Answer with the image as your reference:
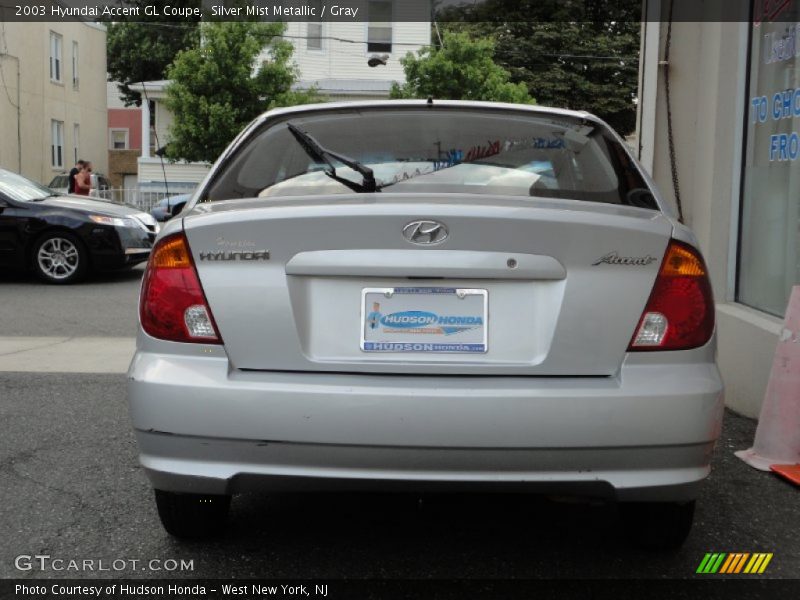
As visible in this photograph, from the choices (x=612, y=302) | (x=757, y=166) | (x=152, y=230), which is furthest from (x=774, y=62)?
(x=152, y=230)

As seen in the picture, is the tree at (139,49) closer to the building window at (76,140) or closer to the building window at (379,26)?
the building window at (76,140)

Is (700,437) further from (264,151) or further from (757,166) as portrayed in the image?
(757,166)

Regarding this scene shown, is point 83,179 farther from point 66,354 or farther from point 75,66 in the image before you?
point 75,66

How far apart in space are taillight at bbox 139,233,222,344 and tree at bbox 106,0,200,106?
51.9 meters

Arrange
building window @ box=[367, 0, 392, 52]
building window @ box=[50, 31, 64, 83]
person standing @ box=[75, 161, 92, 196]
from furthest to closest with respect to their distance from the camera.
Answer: building window @ box=[50, 31, 64, 83]
building window @ box=[367, 0, 392, 52]
person standing @ box=[75, 161, 92, 196]

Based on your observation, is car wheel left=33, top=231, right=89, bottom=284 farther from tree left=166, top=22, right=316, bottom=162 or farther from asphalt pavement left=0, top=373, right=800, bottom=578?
tree left=166, top=22, right=316, bottom=162

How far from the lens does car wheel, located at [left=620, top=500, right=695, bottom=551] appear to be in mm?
3375

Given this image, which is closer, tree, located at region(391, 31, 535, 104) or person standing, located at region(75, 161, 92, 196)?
person standing, located at region(75, 161, 92, 196)

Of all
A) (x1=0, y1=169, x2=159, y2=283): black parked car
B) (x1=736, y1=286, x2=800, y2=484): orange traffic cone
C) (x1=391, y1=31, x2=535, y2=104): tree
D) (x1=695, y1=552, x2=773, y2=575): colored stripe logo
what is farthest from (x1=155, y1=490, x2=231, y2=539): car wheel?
(x1=391, y1=31, x2=535, y2=104): tree

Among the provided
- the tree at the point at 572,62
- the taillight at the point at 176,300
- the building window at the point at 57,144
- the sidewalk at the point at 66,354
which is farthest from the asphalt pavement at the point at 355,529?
the tree at the point at 572,62

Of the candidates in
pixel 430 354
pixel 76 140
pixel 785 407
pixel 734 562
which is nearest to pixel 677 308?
pixel 430 354

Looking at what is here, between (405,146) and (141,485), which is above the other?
(405,146)

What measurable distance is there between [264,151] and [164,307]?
41.4 inches

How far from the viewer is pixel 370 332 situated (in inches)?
114
